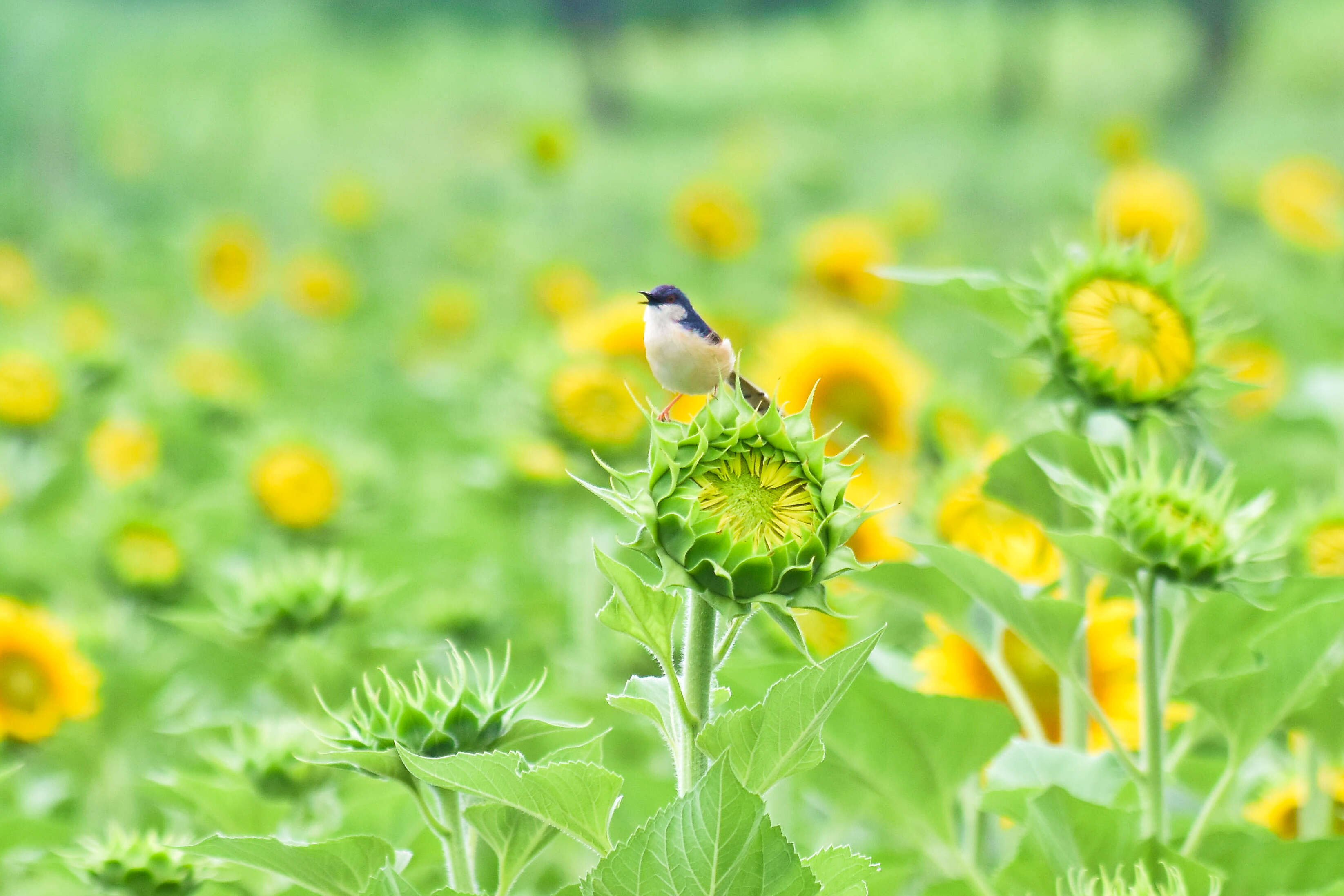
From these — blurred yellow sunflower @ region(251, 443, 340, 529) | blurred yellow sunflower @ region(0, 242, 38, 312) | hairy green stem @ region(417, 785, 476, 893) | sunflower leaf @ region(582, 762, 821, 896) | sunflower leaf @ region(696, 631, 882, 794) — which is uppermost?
sunflower leaf @ region(696, 631, 882, 794)

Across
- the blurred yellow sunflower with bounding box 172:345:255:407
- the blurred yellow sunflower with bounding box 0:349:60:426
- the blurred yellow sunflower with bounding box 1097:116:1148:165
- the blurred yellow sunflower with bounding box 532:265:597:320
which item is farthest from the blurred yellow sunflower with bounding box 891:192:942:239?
the blurred yellow sunflower with bounding box 0:349:60:426

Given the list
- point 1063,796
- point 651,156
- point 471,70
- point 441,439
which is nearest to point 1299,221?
point 441,439

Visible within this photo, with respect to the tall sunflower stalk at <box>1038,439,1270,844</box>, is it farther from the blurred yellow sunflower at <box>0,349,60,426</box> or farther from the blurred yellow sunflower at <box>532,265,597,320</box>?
the blurred yellow sunflower at <box>532,265,597,320</box>

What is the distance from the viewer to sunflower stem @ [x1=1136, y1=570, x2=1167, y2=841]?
78 cm

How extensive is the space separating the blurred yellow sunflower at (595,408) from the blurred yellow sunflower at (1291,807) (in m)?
0.80

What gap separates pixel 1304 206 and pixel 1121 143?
68 cm

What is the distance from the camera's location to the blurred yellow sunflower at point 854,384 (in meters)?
1.89

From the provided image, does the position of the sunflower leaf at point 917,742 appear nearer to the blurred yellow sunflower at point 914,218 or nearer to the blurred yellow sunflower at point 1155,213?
the blurred yellow sunflower at point 1155,213

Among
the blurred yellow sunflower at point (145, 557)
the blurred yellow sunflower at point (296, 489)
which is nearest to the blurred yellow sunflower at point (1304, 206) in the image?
the blurred yellow sunflower at point (296, 489)

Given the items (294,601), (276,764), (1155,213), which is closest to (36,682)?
(294,601)

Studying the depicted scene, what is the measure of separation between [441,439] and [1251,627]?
7.23 feet

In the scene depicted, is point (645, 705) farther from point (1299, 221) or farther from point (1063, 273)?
point (1299, 221)

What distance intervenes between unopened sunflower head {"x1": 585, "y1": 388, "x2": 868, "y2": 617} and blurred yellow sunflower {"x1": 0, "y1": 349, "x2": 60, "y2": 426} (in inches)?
63.2

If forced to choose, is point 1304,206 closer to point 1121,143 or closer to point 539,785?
point 1121,143
